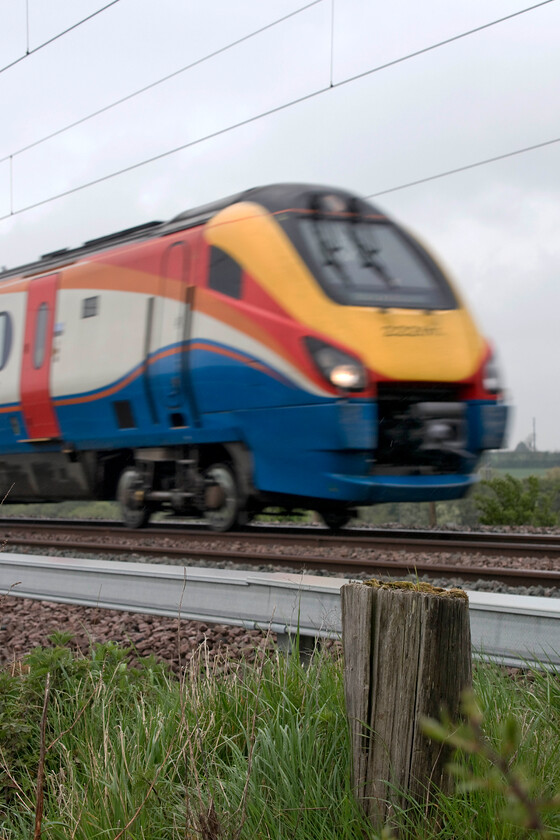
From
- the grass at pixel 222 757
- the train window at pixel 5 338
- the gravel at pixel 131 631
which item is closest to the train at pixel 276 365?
the train window at pixel 5 338

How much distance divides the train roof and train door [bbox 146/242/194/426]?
0.52 metres

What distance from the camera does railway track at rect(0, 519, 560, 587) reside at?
20.8ft

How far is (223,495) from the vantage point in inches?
365

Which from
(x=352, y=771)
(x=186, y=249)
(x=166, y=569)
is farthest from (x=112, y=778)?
(x=186, y=249)

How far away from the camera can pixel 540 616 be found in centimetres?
312

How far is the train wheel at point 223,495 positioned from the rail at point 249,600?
3907mm

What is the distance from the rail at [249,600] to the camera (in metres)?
3.15

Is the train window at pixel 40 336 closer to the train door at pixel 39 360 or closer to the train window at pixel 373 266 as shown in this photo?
the train door at pixel 39 360

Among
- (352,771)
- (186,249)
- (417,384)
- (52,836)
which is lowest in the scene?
(52,836)

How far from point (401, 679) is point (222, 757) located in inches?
36.2

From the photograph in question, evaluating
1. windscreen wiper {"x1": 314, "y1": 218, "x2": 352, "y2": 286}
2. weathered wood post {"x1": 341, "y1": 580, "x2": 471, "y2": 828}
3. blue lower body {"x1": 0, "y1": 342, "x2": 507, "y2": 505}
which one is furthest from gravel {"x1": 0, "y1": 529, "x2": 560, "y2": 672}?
windscreen wiper {"x1": 314, "y1": 218, "x2": 352, "y2": 286}

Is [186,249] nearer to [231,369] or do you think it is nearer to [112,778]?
[231,369]

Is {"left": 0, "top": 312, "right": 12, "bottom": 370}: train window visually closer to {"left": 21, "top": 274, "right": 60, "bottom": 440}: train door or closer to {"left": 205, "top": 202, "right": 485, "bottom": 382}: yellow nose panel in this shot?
{"left": 21, "top": 274, "right": 60, "bottom": 440}: train door

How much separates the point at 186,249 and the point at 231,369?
146cm
